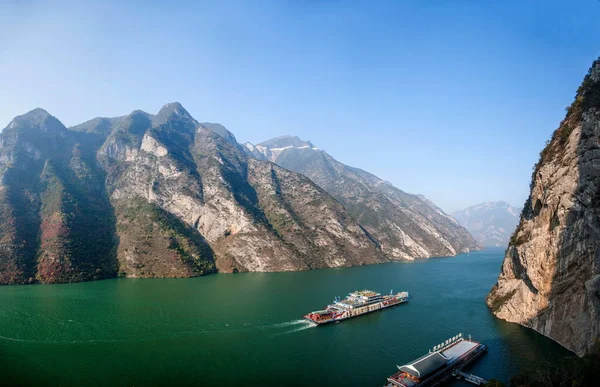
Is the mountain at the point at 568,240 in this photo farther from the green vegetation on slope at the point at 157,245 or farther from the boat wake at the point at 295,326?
the green vegetation on slope at the point at 157,245

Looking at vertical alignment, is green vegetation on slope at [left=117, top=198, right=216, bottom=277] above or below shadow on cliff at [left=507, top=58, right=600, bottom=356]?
below

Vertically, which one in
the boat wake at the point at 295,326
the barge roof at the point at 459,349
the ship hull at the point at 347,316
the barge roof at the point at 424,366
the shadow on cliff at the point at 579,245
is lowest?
the ship hull at the point at 347,316

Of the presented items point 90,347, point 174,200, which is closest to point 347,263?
point 174,200

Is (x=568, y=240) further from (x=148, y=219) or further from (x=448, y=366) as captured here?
(x=148, y=219)

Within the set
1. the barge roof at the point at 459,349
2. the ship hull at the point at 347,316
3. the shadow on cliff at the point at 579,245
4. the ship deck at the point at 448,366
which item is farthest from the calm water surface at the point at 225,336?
the shadow on cliff at the point at 579,245

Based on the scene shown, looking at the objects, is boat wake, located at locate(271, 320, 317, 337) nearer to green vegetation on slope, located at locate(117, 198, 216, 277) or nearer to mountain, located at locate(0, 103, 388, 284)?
green vegetation on slope, located at locate(117, 198, 216, 277)

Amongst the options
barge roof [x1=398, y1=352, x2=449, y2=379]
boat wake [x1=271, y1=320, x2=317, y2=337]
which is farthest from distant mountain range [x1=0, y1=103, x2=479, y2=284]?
barge roof [x1=398, y1=352, x2=449, y2=379]
